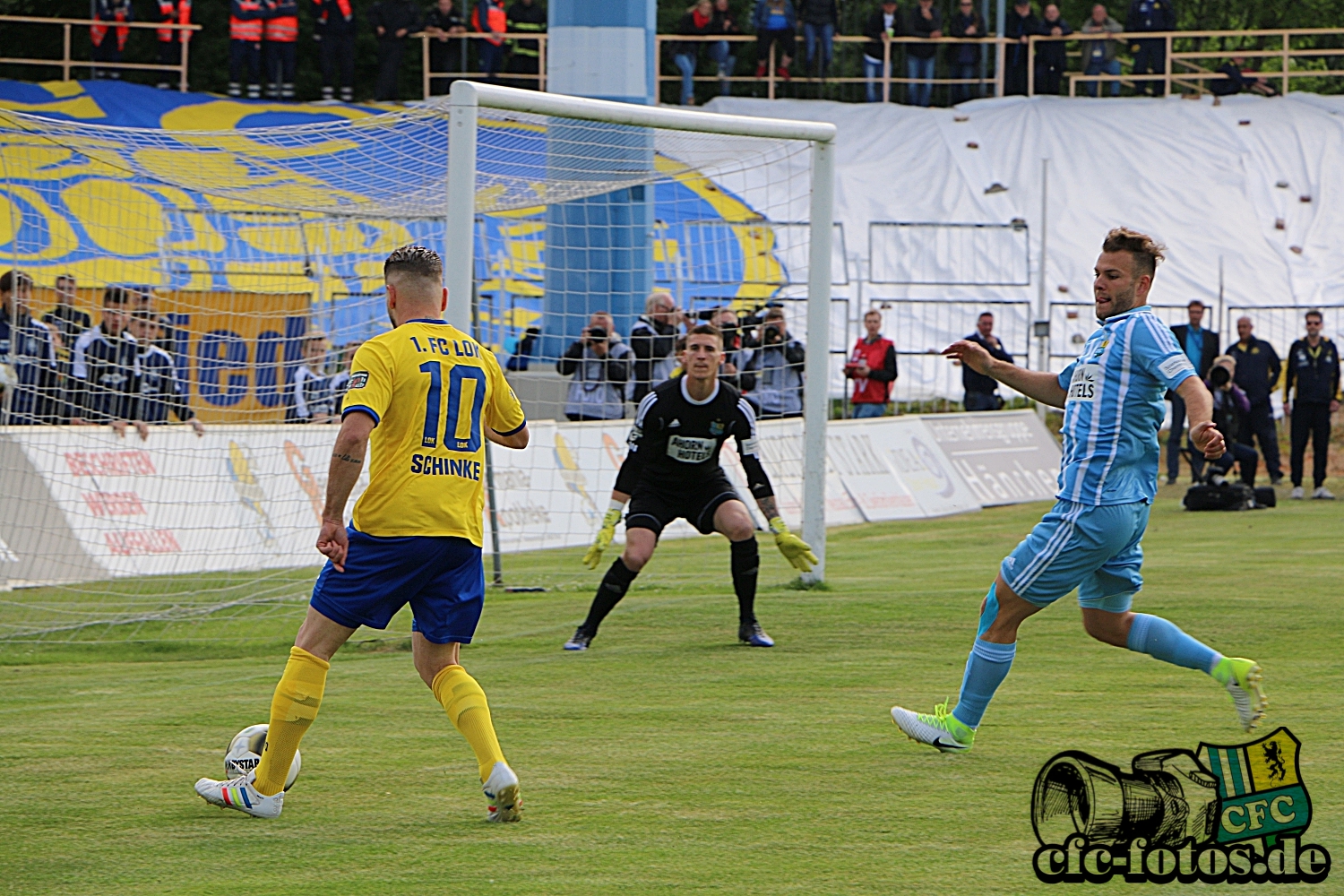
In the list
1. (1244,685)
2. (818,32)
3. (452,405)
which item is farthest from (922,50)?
(452,405)

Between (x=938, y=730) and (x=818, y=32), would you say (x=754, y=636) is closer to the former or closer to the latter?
(x=938, y=730)

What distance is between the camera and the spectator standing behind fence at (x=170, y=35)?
30531 millimetres

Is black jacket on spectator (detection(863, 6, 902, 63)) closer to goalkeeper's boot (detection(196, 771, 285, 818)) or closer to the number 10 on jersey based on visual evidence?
the number 10 on jersey

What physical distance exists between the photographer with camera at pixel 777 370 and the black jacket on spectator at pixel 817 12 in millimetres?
18116

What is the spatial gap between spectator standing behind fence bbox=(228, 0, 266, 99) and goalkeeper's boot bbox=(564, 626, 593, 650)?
2248 cm

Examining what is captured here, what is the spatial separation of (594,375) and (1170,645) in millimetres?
8791

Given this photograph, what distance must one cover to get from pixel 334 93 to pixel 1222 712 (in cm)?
2614

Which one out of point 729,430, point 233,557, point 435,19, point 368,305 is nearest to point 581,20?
point 368,305

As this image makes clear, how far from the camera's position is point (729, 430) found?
9891mm

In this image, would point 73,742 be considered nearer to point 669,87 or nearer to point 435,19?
point 435,19

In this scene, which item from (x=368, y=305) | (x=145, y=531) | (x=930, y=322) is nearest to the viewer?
(x=145, y=531)

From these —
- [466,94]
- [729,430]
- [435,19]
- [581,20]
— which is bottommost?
[729,430]

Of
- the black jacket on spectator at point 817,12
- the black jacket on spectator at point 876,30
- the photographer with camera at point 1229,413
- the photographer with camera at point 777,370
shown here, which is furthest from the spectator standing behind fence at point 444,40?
the photographer with camera at point 777,370

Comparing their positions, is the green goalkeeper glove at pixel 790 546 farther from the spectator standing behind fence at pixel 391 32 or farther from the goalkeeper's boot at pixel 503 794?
the spectator standing behind fence at pixel 391 32
